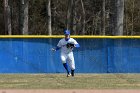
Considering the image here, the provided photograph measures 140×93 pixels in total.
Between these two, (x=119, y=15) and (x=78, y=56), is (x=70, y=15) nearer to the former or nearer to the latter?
(x=119, y=15)

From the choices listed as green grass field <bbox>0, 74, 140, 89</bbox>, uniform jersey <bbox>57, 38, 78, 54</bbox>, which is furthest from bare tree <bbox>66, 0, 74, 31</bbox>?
green grass field <bbox>0, 74, 140, 89</bbox>

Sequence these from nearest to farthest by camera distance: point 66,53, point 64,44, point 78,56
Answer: point 64,44 < point 66,53 < point 78,56

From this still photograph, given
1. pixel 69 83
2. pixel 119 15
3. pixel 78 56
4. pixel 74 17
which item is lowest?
pixel 69 83

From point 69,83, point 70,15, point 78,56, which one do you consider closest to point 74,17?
point 70,15

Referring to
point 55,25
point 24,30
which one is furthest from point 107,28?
point 24,30

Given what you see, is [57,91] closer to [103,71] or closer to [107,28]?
[103,71]

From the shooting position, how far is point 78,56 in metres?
21.1

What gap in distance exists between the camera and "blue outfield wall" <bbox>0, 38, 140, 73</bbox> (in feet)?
68.6

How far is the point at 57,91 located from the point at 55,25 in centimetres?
5399

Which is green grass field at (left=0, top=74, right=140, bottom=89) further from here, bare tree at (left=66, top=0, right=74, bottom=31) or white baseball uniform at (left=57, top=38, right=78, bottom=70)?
bare tree at (left=66, top=0, right=74, bottom=31)

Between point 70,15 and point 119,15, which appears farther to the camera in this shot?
point 70,15

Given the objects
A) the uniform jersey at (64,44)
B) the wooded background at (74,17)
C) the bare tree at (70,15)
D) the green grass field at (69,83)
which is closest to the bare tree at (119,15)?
the uniform jersey at (64,44)

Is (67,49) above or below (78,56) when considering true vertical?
above

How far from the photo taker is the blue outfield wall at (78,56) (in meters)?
20.9
